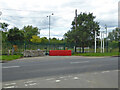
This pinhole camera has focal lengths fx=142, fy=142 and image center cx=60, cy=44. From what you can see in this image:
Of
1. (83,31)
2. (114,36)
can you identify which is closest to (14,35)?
(83,31)

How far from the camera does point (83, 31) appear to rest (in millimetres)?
29625

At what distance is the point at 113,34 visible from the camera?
5869cm

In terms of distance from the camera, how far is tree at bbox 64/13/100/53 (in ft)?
92.3

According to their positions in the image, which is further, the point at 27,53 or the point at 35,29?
the point at 35,29

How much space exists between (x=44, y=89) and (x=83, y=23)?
28.0 meters

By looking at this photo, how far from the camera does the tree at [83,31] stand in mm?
28141

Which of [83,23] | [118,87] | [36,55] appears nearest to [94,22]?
[83,23]

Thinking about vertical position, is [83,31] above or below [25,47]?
above

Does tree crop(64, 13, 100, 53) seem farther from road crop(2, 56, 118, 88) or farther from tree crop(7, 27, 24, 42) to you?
road crop(2, 56, 118, 88)

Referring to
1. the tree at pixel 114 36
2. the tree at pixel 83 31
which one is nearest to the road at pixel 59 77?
the tree at pixel 83 31

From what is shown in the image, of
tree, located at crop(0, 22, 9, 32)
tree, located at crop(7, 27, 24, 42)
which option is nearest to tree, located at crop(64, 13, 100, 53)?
tree, located at crop(7, 27, 24, 42)

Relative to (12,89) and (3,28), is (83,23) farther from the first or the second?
(12,89)

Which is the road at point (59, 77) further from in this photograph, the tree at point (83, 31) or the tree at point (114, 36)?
the tree at point (114, 36)

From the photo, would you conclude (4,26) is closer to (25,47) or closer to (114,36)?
(25,47)
